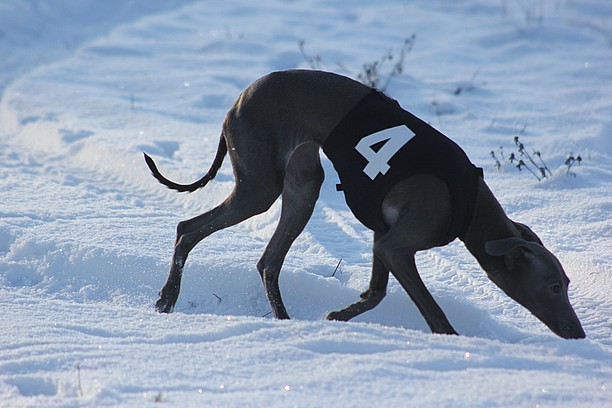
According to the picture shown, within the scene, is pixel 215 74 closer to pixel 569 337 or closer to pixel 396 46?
pixel 396 46

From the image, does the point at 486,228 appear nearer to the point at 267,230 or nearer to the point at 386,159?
the point at 386,159

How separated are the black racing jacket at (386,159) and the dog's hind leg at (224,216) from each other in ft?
1.30

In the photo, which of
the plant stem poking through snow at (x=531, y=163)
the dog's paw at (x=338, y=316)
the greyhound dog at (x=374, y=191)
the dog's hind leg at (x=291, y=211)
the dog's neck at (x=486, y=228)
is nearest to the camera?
the greyhound dog at (x=374, y=191)

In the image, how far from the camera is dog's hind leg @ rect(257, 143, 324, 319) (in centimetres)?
441

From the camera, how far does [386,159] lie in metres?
3.91

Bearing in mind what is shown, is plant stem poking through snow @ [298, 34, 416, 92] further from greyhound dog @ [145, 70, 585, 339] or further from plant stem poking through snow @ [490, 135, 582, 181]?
greyhound dog @ [145, 70, 585, 339]

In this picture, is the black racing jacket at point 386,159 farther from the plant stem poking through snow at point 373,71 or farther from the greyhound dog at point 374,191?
the plant stem poking through snow at point 373,71

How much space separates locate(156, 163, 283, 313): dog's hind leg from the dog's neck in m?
1.05

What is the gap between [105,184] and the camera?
252 inches

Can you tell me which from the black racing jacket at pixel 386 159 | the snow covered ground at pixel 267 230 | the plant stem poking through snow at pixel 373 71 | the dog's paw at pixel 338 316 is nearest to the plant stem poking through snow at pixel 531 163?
the snow covered ground at pixel 267 230

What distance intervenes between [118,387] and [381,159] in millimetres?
1713

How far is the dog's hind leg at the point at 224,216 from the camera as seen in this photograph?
432 centimetres

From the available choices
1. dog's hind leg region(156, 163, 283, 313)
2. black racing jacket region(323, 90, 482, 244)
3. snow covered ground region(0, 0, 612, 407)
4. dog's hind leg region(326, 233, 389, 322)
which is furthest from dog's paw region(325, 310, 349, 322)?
dog's hind leg region(156, 163, 283, 313)

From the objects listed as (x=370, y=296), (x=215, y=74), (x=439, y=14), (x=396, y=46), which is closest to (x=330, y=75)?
(x=370, y=296)
